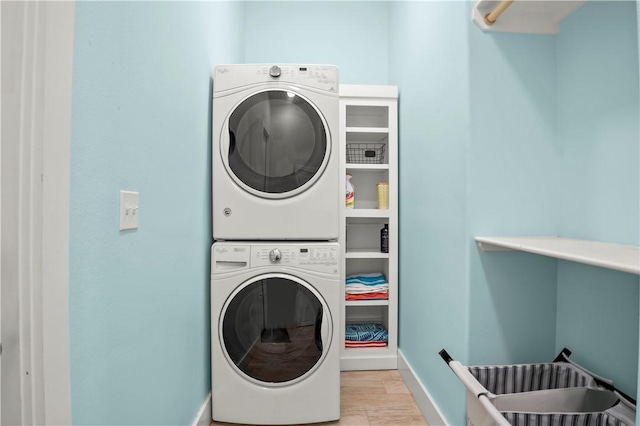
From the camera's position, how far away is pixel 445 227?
1.40 metres

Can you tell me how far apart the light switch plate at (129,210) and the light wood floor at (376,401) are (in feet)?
4.05

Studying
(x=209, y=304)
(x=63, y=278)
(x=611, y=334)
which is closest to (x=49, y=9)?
(x=63, y=278)

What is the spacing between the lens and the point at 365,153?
224 centimetres

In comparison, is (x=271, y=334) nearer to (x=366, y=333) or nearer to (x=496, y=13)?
(x=366, y=333)

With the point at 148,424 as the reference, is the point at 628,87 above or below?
above

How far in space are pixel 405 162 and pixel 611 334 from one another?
130 cm

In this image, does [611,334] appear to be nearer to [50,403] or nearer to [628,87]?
[628,87]

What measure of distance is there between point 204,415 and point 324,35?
2.59 m

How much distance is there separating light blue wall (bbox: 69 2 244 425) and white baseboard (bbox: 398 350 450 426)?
3.59 feet

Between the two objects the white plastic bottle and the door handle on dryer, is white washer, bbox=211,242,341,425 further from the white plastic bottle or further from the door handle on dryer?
the white plastic bottle

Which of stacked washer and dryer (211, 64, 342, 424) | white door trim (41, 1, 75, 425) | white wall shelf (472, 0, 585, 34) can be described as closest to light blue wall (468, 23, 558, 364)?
white wall shelf (472, 0, 585, 34)

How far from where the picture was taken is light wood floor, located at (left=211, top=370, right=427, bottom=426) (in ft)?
5.17

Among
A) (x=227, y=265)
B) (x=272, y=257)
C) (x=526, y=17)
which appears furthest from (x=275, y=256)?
(x=526, y=17)

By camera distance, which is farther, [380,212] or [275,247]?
[380,212]
